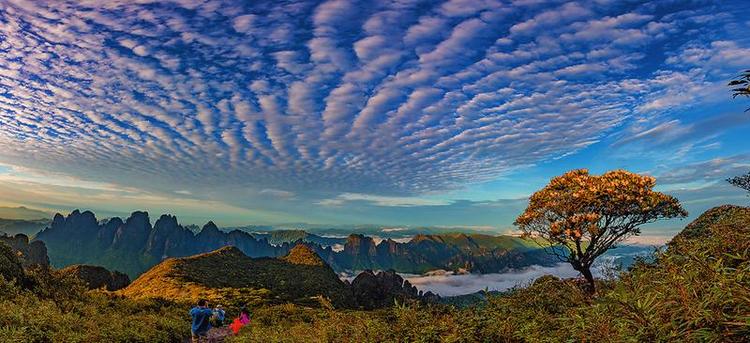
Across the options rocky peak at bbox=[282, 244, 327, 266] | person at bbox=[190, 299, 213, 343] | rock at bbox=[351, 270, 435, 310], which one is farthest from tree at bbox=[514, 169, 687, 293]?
rocky peak at bbox=[282, 244, 327, 266]

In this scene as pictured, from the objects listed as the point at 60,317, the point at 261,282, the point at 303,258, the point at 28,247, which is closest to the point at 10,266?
the point at 60,317

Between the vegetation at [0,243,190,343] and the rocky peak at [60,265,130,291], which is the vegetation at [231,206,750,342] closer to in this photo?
the vegetation at [0,243,190,343]

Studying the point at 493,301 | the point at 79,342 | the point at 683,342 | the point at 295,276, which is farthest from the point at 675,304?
the point at 295,276

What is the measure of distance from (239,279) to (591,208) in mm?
112480

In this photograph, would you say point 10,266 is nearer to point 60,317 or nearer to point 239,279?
point 60,317

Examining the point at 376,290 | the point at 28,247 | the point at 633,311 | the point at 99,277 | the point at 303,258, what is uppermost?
the point at 633,311

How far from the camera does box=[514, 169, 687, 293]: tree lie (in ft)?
82.1

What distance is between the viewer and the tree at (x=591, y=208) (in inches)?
985

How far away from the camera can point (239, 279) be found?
118m

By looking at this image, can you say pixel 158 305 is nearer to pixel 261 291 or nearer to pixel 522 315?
pixel 522 315

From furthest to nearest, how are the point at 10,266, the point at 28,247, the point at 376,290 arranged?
the point at 376,290, the point at 28,247, the point at 10,266

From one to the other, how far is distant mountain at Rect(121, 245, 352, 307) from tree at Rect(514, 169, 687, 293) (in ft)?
214

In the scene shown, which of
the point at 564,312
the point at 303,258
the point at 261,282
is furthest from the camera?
the point at 303,258

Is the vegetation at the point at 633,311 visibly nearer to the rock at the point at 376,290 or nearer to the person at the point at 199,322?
the person at the point at 199,322
